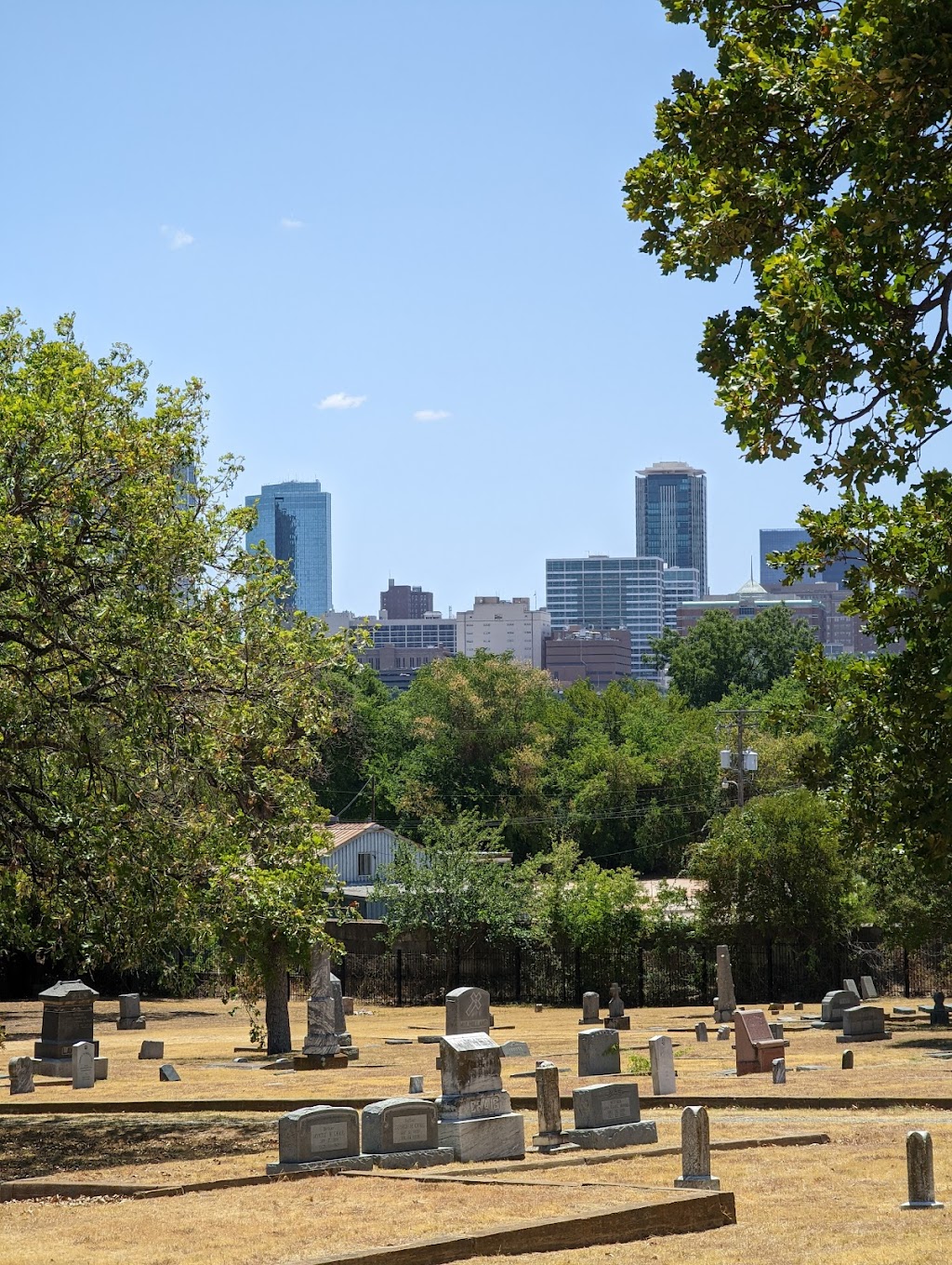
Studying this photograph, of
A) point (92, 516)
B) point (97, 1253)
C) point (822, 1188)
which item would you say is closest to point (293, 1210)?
point (97, 1253)

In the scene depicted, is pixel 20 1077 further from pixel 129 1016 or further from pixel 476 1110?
pixel 129 1016

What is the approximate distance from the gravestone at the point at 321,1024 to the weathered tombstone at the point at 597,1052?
748 centimetres

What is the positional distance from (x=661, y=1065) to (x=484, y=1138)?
5134 mm

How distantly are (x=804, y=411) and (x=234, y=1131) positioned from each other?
554 inches

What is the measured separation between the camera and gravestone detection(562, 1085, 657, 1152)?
16.1 meters

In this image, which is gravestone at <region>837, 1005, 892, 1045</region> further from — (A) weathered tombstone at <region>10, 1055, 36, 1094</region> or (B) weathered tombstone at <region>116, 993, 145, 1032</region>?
(B) weathered tombstone at <region>116, 993, 145, 1032</region>

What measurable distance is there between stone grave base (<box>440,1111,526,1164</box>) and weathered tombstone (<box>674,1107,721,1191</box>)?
3618 millimetres

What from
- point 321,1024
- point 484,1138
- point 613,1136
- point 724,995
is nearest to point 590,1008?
point 724,995

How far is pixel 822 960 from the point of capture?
4309cm

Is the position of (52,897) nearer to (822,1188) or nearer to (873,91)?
(822,1188)

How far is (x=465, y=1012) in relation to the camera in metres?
21.8

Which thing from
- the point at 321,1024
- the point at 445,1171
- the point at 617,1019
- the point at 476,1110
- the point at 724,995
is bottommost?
the point at 617,1019

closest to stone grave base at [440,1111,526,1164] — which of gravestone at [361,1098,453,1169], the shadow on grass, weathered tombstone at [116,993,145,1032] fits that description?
gravestone at [361,1098,453,1169]

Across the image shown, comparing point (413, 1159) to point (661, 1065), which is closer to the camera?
point (413, 1159)
